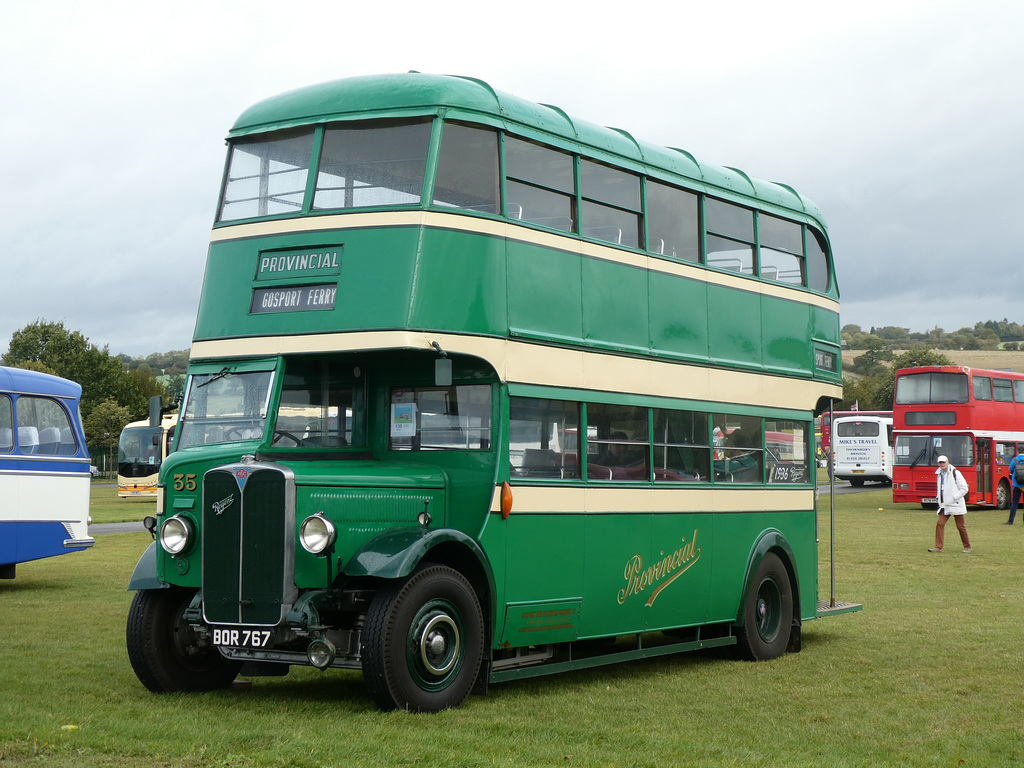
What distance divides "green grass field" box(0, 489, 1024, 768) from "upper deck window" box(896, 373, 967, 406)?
2875cm

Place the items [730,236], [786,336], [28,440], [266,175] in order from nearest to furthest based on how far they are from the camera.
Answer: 1. [266,175]
2. [730,236]
3. [786,336]
4. [28,440]

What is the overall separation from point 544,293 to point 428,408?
1375 mm

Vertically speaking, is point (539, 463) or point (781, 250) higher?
point (781, 250)

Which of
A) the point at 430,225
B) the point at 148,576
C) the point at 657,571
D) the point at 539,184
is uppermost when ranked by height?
the point at 539,184

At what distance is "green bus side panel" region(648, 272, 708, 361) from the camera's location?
476 inches

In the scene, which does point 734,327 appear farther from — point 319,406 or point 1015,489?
point 1015,489

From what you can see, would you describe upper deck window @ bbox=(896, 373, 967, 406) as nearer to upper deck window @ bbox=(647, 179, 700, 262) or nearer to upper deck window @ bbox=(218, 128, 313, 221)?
upper deck window @ bbox=(647, 179, 700, 262)

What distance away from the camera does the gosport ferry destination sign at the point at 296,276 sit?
388 inches

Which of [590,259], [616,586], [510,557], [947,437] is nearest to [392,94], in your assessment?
[590,259]

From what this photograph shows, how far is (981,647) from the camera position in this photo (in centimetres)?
1315

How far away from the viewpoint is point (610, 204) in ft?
38.2

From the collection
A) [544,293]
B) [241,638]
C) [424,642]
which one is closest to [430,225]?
[544,293]

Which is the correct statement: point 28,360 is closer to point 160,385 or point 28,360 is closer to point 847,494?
point 160,385

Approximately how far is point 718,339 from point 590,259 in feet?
7.60
